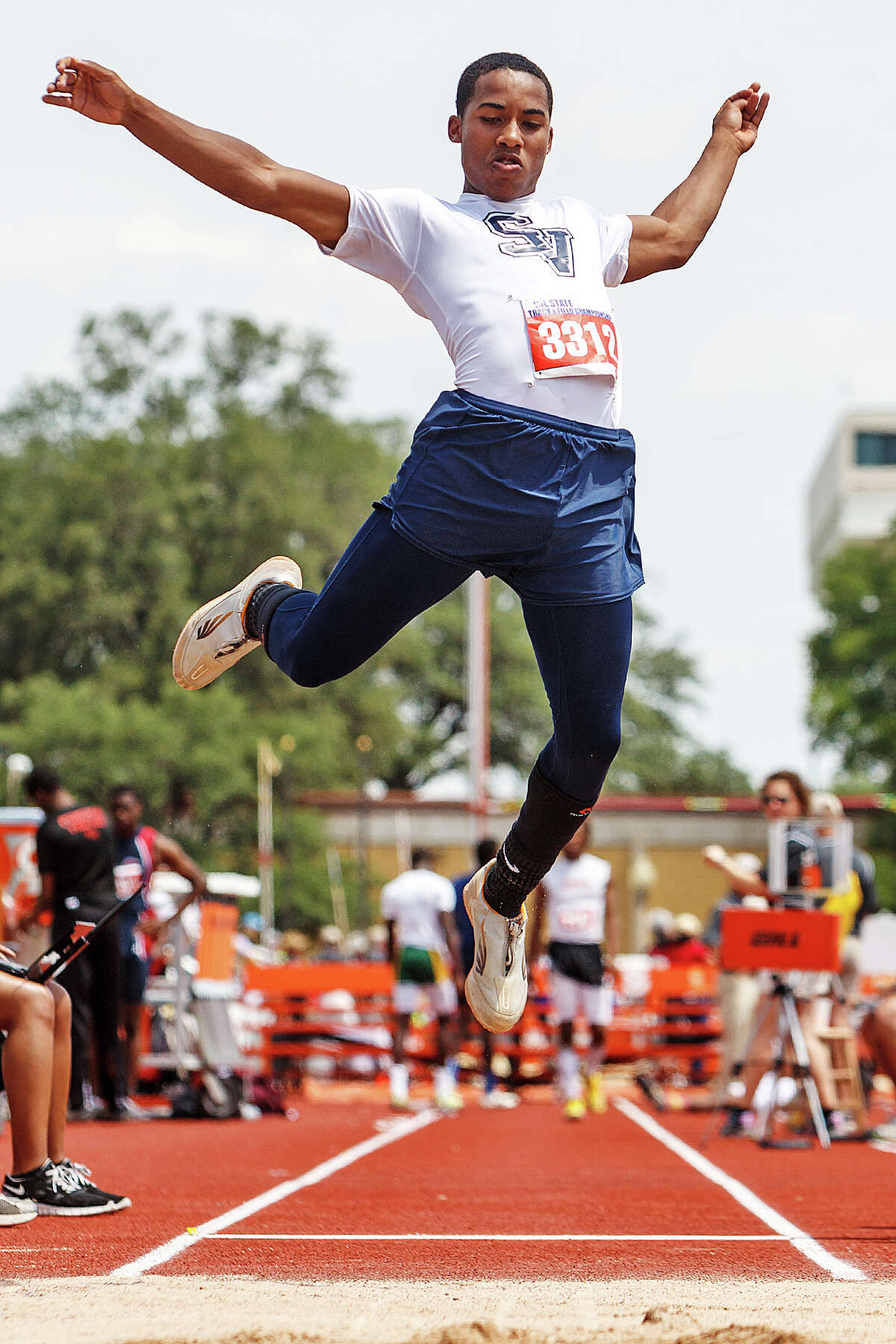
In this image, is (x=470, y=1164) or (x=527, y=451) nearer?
(x=527, y=451)

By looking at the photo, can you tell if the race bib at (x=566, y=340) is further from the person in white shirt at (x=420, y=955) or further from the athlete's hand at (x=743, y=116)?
the person in white shirt at (x=420, y=955)

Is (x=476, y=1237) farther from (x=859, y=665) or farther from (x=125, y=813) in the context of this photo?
(x=859, y=665)

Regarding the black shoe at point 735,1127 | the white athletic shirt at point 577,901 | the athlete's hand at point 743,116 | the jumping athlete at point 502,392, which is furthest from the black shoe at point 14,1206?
the white athletic shirt at point 577,901

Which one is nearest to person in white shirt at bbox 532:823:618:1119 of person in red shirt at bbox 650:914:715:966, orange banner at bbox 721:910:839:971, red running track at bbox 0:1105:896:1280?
red running track at bbox 0:1105:896:1280

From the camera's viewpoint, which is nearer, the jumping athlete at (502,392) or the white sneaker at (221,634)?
the jumping athlete at (502,392)

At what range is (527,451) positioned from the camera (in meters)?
4.67

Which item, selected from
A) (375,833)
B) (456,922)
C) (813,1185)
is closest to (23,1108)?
(813,1185)

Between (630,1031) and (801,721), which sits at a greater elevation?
(801,721)

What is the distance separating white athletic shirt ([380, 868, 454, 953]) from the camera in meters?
14.9

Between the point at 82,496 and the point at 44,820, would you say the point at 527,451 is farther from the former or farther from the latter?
the point at 82,496

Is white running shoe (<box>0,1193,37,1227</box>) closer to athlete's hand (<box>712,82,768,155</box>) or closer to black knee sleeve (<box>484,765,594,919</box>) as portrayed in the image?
black knee sleeve (<box>484,765,594,919</box>)

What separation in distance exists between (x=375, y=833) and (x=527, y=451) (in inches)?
2092

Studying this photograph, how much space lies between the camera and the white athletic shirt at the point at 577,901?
45.5 ft

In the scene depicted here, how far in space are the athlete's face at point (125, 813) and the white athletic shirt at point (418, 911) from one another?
2.75 m
